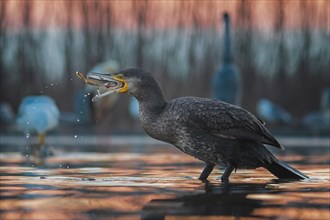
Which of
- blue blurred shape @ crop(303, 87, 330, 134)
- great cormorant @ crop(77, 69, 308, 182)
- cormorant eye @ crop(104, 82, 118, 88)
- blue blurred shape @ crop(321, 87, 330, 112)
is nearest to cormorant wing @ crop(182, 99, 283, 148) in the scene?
great cormorant @ crop(77, 69, 308, 182)

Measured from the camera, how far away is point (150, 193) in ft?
17.4

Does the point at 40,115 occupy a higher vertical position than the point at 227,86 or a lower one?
lower

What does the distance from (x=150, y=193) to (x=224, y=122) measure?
4.23ft

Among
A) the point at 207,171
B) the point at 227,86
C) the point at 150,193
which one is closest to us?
the point at 150,193

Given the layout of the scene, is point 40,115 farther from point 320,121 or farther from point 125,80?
point 320,121

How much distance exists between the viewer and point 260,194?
5.29 metres

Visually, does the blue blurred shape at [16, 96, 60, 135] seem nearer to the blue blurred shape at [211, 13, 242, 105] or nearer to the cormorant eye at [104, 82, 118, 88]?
the blue blurred shape at [211, 13, 242, 105]

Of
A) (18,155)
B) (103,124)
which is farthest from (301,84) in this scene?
(18,155)

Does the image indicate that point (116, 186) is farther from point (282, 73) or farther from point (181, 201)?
point (282, 73)

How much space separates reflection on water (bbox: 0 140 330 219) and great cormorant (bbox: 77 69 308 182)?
5.8 inches

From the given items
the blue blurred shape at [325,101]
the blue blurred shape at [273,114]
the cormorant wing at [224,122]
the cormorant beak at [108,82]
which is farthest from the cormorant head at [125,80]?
the blue blurred shape at [325,101]

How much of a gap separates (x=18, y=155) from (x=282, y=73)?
504 inches

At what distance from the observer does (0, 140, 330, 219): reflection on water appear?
4293 millimetres

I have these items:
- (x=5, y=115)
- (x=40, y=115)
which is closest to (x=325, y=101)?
(x=5, y=115)
